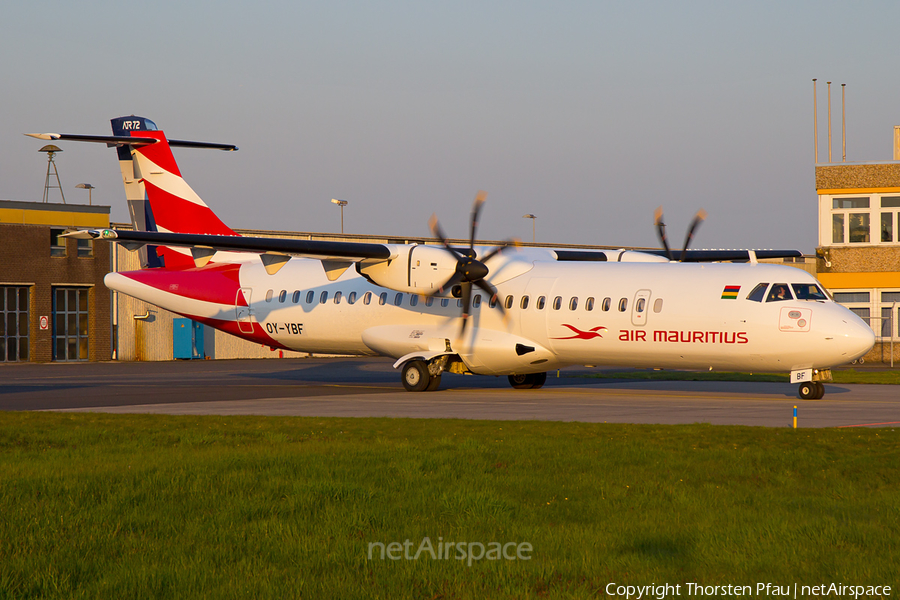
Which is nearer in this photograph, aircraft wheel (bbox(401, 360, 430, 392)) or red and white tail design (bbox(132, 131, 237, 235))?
aircraft wheel (bbox(401, 360, 430, 392))

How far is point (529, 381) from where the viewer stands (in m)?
24.4

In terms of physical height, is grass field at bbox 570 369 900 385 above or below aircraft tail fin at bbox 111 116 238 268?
below

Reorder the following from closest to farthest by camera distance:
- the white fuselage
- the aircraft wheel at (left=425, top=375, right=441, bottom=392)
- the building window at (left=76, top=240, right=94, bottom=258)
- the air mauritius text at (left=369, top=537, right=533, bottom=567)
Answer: the air mauritius text at (left=369, top=537, right=533, bottom=567) → the white fuselage → the aircraft wheel at (left=425, top=375, right=441, bottom=392) → the building window at (left=76, top=240, right=94, bottom=258)

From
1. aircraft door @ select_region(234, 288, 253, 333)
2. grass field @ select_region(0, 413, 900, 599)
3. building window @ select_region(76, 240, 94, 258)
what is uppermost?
building window @ select_region(76, 240, 94, 258)

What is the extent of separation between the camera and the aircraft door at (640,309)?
2019cm

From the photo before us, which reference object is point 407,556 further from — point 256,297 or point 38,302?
point 38,302

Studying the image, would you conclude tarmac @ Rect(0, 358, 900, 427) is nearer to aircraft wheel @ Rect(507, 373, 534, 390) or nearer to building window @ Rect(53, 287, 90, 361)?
aircraft wheel @ Rect(507, 373, 534, 390)

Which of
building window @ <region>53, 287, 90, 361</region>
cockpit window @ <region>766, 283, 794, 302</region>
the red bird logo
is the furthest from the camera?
building window @ <region>53, 287, 90, 361</region>

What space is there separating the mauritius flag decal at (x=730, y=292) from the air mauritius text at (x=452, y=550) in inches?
550

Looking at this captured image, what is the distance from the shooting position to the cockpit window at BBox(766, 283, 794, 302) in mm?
19047

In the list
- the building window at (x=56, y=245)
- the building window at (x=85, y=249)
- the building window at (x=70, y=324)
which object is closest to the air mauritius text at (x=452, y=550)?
the building window at (x=70, y=324)

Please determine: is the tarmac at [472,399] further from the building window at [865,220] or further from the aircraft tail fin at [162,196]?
the building window at [865,220]

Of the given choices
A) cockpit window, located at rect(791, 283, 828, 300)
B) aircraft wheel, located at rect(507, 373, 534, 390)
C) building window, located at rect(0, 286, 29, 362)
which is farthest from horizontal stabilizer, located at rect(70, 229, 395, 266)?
building window, located at rect(0, 286, 29, 362)

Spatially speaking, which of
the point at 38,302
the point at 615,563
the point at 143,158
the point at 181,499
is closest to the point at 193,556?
the point at 181,499
